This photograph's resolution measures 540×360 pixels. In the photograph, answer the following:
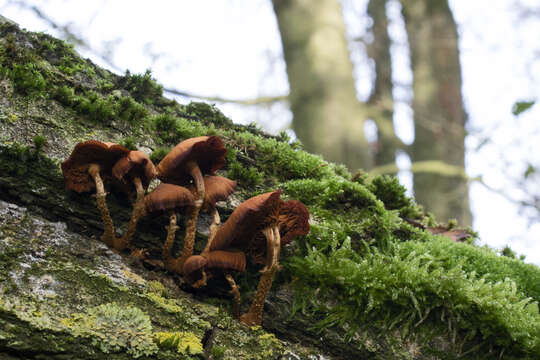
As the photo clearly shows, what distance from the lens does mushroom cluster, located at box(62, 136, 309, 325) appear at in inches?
86.3

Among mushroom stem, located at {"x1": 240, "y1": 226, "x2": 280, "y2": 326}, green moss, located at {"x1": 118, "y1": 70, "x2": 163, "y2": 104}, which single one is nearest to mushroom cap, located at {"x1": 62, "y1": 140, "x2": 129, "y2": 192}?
mushroom stem, located at {"x1": 240, "y1": 226, "x2": 280, "y2": 326}

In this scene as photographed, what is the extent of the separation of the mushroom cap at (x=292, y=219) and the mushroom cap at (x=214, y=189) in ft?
1.21

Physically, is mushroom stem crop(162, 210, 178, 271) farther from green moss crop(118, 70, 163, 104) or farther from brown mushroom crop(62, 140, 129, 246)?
green moss crop(118, 70, 163, 104)

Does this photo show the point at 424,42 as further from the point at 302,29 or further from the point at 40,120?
the point at 40,120

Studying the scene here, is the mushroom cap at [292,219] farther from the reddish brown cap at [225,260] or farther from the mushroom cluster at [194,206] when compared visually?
the reddish brown cap at [225,260]

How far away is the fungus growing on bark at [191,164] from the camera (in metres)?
2.35

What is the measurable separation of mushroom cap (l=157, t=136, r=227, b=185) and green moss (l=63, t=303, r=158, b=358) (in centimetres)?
80

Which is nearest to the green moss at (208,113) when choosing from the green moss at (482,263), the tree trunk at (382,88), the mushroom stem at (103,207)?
the mushroom stem at (103,207)

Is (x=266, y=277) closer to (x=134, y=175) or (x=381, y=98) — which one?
(x=134, y=175)

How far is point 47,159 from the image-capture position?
2.47 metres

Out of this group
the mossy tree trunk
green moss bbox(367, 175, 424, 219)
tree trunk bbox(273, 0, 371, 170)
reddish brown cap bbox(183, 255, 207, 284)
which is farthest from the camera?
the mossy tree trunk

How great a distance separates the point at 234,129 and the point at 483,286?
248 cm

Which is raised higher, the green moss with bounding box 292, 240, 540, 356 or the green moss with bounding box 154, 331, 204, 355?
the green moss with bounding box 292, 240, 540, 356

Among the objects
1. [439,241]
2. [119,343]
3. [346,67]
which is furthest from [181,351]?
[346,67]
